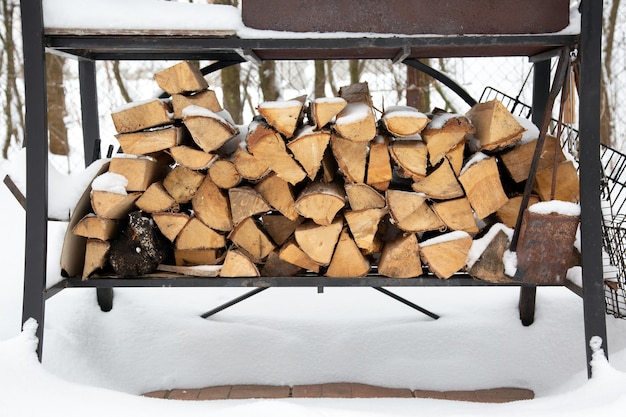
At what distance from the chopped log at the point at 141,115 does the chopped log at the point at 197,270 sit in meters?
0.55

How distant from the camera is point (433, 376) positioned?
8.96 ft

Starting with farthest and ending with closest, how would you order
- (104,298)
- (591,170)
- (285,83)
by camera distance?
(285,83), (104,298), (591,170)

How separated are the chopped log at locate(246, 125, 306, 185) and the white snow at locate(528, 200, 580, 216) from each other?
0.85 meters

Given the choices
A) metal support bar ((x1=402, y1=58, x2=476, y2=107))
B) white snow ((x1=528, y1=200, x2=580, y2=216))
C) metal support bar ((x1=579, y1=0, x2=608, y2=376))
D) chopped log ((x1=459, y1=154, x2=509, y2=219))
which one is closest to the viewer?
metal support bar ((x1=579, y1=0, x2=608, y2=376))

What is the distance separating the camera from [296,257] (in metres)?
2.50

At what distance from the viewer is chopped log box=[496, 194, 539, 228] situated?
8.21 feet

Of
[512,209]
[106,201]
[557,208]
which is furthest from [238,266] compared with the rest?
[557,208]

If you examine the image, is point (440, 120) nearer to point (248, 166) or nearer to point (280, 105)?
point (280, 105)

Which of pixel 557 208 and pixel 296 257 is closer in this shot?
pixel 557 208

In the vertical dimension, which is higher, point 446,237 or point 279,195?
point 279,195

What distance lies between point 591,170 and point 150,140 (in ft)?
5.23

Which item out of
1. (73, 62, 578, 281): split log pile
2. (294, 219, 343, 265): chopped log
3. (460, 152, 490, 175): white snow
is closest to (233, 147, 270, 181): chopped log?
(73, 62, 578, 281): split log pile

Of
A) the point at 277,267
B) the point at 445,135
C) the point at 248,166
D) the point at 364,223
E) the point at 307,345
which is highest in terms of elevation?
the point at 445,135

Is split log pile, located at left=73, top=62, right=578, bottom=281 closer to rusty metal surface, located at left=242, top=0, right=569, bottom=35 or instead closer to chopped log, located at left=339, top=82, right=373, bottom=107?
chopped log, located at left=339, top=82, right=373, bottom=107
